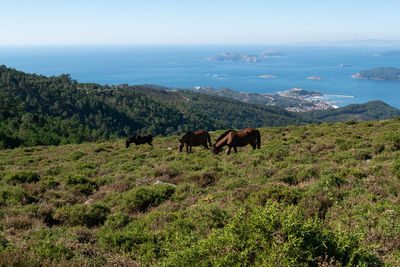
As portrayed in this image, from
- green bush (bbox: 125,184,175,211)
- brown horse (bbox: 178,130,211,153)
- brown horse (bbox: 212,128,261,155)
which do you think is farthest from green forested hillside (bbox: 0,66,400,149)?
green bush (bbox: 125,184,175,211)

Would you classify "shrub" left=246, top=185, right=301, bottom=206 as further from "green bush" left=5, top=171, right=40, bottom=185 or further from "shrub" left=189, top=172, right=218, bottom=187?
"green bush" left=5, top=171, right=40, bottom=185

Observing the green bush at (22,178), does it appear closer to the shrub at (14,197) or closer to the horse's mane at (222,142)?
the shrub at (14,197)

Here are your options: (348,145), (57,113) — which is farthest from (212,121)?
(348,145)

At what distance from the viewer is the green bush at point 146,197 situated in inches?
303

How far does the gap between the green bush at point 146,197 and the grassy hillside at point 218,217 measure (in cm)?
4

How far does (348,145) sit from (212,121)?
111 meters

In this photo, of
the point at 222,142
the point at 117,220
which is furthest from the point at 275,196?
the point at 222,142

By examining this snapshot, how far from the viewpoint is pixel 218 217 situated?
5.83m

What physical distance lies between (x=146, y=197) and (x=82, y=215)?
2.01m

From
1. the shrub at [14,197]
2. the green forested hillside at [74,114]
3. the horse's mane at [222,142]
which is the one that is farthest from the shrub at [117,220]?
the green forested hillside at [74,114]

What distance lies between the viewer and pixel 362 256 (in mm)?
3373

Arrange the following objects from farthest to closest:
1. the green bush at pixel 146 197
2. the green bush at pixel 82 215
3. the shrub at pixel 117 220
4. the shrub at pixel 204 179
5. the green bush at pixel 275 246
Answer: the shrub at pixel 204 179 → the green bush at pixel 146 197 → the green bush at pixel 82 215 → the shrub at pixel 117 220 → the green bush at pixel 275 246

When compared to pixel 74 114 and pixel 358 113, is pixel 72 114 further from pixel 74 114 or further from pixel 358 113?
pixel 358 113

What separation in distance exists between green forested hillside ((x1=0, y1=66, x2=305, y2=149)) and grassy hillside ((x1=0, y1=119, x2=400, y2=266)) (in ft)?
107
